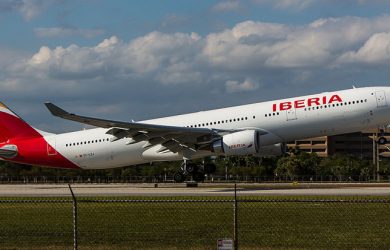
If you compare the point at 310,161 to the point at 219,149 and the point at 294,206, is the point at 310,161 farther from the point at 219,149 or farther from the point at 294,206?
the point at 294,206

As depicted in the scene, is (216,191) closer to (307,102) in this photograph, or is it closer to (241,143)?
(241,143)

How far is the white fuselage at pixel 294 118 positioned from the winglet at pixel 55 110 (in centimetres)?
788

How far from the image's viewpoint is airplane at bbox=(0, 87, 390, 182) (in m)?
45.0

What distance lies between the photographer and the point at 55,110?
4366 cm

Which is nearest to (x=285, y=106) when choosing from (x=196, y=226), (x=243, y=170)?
(x=196, y=226)

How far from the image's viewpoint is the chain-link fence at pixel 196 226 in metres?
18.2

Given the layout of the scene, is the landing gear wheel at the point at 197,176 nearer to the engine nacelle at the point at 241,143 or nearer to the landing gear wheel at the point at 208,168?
the landing gear wheel at the point at 208,168

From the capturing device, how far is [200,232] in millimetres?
20625

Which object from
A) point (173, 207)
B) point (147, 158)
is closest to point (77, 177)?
point (147, 158)

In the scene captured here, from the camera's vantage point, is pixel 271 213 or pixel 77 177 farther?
pixel 77 177

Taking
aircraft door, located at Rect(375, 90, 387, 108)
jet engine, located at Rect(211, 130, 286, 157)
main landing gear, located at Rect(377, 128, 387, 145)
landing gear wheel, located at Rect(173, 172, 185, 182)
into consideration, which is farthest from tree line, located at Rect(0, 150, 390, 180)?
aircraft door, located at Rect(375, 90, 387, 108)

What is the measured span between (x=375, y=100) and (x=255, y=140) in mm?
7851

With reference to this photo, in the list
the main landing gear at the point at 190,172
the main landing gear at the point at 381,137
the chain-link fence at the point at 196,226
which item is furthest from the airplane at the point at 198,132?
the chain-link fence at the point at 196,226

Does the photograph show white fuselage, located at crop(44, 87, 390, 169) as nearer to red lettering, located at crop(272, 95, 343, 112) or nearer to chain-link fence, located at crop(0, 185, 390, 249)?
red lettering, located at crop(272, 95, 343, 112)
